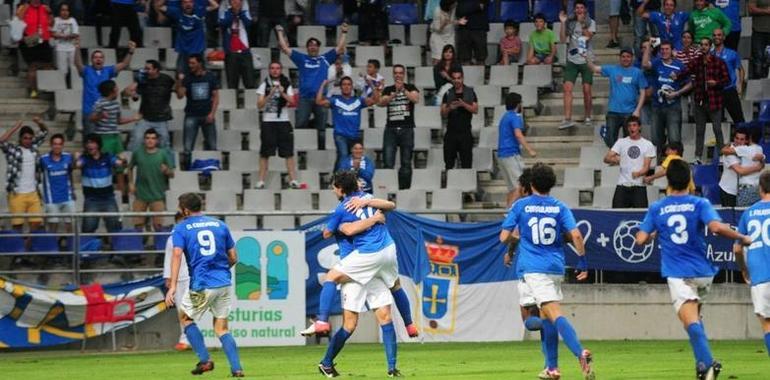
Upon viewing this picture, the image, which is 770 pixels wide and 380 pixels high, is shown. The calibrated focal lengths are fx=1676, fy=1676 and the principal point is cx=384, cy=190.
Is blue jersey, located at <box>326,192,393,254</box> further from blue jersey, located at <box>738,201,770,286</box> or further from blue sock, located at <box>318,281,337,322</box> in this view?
blue jersey, located at <box>738,201,770,286</box>

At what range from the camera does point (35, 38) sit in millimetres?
29000

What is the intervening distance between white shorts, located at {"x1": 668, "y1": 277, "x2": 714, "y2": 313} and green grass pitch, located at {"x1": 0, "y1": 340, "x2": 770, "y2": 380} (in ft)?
5.53

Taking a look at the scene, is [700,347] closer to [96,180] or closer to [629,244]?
[629,244]

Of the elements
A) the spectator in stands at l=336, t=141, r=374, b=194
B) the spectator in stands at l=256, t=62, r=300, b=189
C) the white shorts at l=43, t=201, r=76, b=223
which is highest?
the spectator in stands at l=256, t=62, r=300, b=189

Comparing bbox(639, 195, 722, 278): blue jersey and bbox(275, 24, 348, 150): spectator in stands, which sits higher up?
bbox(275, 24, 348, 150): spectator in stands

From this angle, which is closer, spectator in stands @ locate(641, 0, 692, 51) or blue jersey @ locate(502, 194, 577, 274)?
blue jersey @ locate(502, 194, 577, 274)

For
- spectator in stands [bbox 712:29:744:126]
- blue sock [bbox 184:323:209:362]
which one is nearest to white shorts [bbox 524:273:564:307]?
blue sock [bbox 184:323:209:362]

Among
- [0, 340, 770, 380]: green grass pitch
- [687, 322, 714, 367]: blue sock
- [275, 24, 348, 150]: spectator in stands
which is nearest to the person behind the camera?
[687, 322, 714, 367]: blue sock

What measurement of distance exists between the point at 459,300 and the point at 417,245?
3.25ft

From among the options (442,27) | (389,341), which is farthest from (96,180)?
(389,341)

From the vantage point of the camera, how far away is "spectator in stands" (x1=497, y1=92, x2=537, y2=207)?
2595 centimetres

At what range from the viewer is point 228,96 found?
2905 cm

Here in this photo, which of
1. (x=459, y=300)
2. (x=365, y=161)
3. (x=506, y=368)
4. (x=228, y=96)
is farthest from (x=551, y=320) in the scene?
(x=228, y=96)

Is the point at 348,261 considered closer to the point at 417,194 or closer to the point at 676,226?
the point at 676,226
